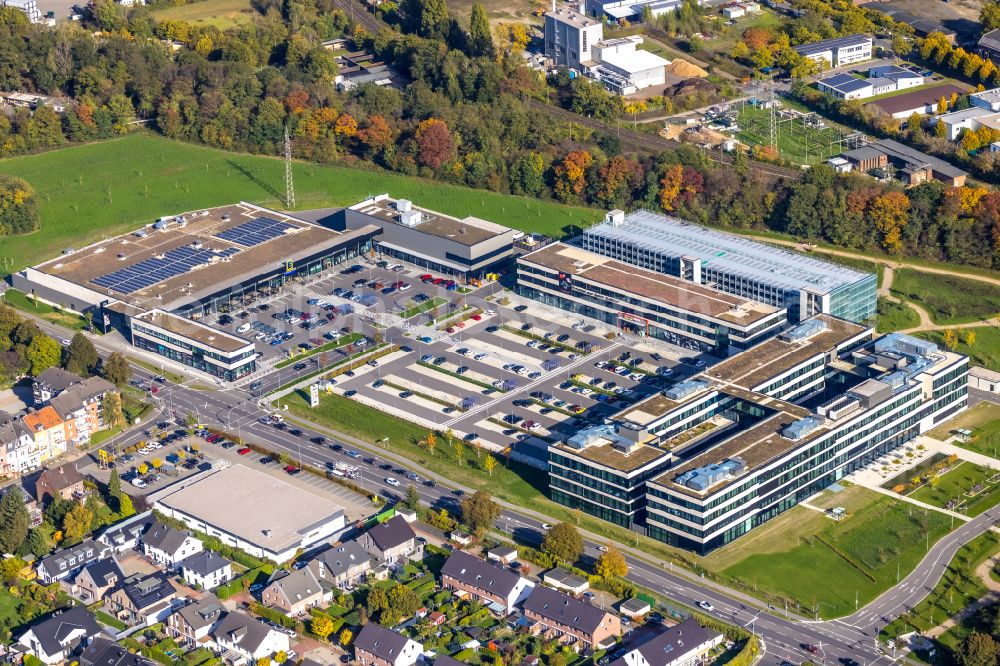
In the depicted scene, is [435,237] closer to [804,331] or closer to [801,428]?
[804,331]

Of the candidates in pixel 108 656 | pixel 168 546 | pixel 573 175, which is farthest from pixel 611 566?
pixel 573 175

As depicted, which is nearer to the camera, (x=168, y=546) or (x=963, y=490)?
(x=168, y=546)

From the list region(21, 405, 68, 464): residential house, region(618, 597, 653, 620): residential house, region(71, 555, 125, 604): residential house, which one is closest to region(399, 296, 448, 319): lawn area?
region(21, 405, 68, 464): residential house

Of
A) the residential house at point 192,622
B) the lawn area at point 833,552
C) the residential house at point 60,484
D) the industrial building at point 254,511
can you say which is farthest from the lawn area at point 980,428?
the residential house at point 60,484

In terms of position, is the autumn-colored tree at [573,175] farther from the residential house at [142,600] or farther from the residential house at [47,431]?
the residential house at [142,600]

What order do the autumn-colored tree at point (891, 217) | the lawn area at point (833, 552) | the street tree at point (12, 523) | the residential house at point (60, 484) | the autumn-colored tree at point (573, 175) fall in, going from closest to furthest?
1. the lawn area at point (833, 552)
2. the street tree at point (12, 523)
3. the residential house at point (60, 484)
4. the autumn-colored tree at point (891, 217)
5. the autumn-colored tree at point (573, 175)

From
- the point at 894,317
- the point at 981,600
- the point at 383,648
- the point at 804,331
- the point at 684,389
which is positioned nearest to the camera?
the point at 383,648
